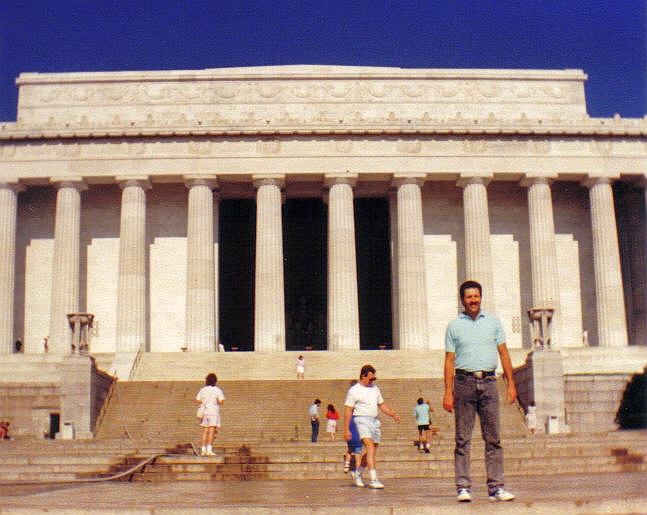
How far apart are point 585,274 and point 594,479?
3467cm

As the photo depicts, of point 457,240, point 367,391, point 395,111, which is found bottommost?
point 367,391

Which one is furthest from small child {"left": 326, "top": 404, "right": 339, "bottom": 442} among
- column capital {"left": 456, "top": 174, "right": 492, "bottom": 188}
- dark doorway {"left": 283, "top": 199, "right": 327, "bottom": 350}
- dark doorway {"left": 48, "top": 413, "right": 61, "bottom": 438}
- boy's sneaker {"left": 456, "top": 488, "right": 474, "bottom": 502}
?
dark doorway {"left": 283, "top": 199, "right": 327, "bottom": 350}

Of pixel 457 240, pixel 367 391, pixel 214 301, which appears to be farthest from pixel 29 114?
pixel 367 391

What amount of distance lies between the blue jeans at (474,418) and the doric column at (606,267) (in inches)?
1459

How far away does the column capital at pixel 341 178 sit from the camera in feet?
153

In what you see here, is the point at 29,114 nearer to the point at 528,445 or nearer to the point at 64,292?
the point at 64,292

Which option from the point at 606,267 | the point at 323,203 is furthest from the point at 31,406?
the point at 606,267

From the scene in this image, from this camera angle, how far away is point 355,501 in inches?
473

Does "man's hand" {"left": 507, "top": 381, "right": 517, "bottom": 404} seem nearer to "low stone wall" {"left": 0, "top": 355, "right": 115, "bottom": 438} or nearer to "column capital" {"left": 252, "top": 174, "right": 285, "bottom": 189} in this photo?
"low stone wall" {"left": 0, "top": 355, "right": 115, "bottom": 438}

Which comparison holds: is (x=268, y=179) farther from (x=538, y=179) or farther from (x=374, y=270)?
(x=538, y=179)

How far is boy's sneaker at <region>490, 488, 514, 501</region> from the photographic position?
10844 mm

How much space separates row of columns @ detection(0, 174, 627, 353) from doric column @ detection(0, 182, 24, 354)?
0.05 metres

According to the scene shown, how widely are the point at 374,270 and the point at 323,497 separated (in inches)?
1591

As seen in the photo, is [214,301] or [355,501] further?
[214,301]
